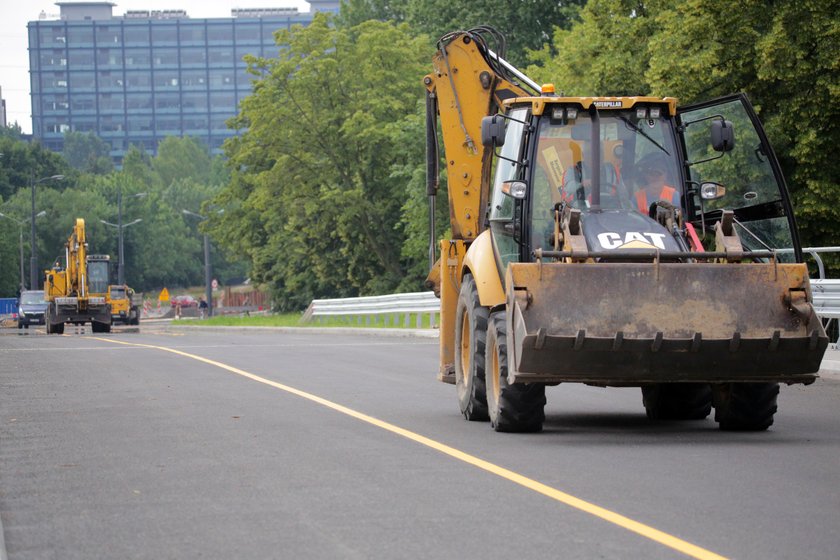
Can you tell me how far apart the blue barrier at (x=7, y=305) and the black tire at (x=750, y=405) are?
96795 mm

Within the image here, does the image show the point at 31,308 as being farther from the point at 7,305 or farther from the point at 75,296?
the point at 7,305

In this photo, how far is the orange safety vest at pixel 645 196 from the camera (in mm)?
12859

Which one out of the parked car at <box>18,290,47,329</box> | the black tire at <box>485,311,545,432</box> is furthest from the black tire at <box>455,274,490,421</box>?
→ the parked car at <box>18,290,47,329</box>

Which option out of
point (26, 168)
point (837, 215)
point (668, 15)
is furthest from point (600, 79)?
point (26, 168)

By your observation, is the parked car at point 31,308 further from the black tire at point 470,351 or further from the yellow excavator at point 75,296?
the black tire at point 470,351

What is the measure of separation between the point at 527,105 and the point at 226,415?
3848 mm

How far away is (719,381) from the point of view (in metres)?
11.6

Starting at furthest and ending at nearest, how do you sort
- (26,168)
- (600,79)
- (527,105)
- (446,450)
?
(26,168) → (600,79) → (527,105) → (446,450)

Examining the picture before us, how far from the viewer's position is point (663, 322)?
11492 millimetres

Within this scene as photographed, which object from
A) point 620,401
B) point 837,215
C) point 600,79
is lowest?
point 620,401

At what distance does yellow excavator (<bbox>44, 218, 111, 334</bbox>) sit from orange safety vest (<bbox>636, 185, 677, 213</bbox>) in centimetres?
4982

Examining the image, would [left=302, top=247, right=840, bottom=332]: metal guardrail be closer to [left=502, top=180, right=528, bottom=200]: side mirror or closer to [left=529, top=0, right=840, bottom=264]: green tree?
[left=502, top=180, right=528, bottom=200]: side mirror

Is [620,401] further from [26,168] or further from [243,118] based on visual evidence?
[26,168]

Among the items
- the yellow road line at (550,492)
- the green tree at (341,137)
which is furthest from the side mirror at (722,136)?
the green tree at (341,137)
